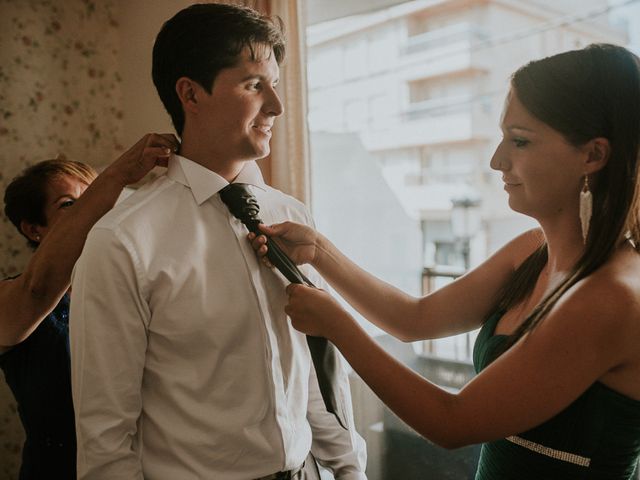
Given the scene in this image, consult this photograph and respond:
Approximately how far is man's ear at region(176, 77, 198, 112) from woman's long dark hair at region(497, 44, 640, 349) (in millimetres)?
711

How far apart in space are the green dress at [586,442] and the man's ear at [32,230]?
4.84 ft

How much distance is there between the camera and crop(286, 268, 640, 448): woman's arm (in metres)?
0.93

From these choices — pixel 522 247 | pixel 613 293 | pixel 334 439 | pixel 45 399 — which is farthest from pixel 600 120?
pixel 45 399

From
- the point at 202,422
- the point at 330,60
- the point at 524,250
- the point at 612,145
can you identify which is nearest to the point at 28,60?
the point at 330,60

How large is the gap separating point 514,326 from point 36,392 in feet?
4.22

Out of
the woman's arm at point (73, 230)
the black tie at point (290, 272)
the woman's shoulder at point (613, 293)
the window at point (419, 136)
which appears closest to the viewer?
the woman's shoulder at point (613, 293)

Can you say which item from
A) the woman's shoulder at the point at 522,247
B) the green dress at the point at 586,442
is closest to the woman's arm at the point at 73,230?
the woman's shoulder at the point at 522,247

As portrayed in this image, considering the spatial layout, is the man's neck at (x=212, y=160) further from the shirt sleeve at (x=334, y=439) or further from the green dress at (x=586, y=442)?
the green dress at (x=586, y=442)

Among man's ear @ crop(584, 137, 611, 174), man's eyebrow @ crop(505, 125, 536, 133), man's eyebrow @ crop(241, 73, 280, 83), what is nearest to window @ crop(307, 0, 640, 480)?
man's eyebrow @ crop(505, 125, 536, 133)

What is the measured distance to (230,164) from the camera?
4.01 feet

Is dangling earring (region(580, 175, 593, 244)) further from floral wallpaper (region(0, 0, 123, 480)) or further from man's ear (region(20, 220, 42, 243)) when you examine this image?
floral wallpaper (region(0, 0, 123, 480))

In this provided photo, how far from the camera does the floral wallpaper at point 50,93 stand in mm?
2578

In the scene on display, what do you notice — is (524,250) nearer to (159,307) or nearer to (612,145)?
(612,145)

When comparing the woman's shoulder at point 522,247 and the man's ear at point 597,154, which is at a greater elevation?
the man's ear at point 597,154
